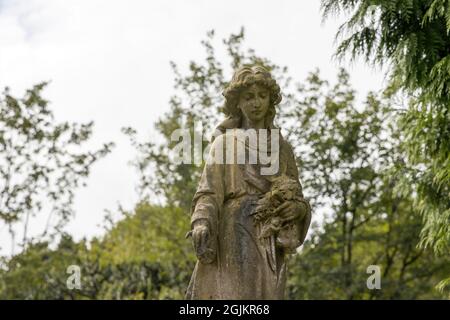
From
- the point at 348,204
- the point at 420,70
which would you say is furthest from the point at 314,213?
the point at 420,70

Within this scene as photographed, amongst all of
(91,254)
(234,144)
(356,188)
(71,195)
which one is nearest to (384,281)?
(356,188)

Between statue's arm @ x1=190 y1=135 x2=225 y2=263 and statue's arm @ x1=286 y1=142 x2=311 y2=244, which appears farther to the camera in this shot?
statue's arm @ x1=286 y1=142 x2=311 y2=244

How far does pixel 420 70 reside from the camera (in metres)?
15.5

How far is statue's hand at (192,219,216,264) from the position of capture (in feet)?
33.5

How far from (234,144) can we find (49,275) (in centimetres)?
1892

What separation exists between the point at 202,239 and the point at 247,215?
60 cm

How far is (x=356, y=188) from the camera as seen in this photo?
28500 millimetres
